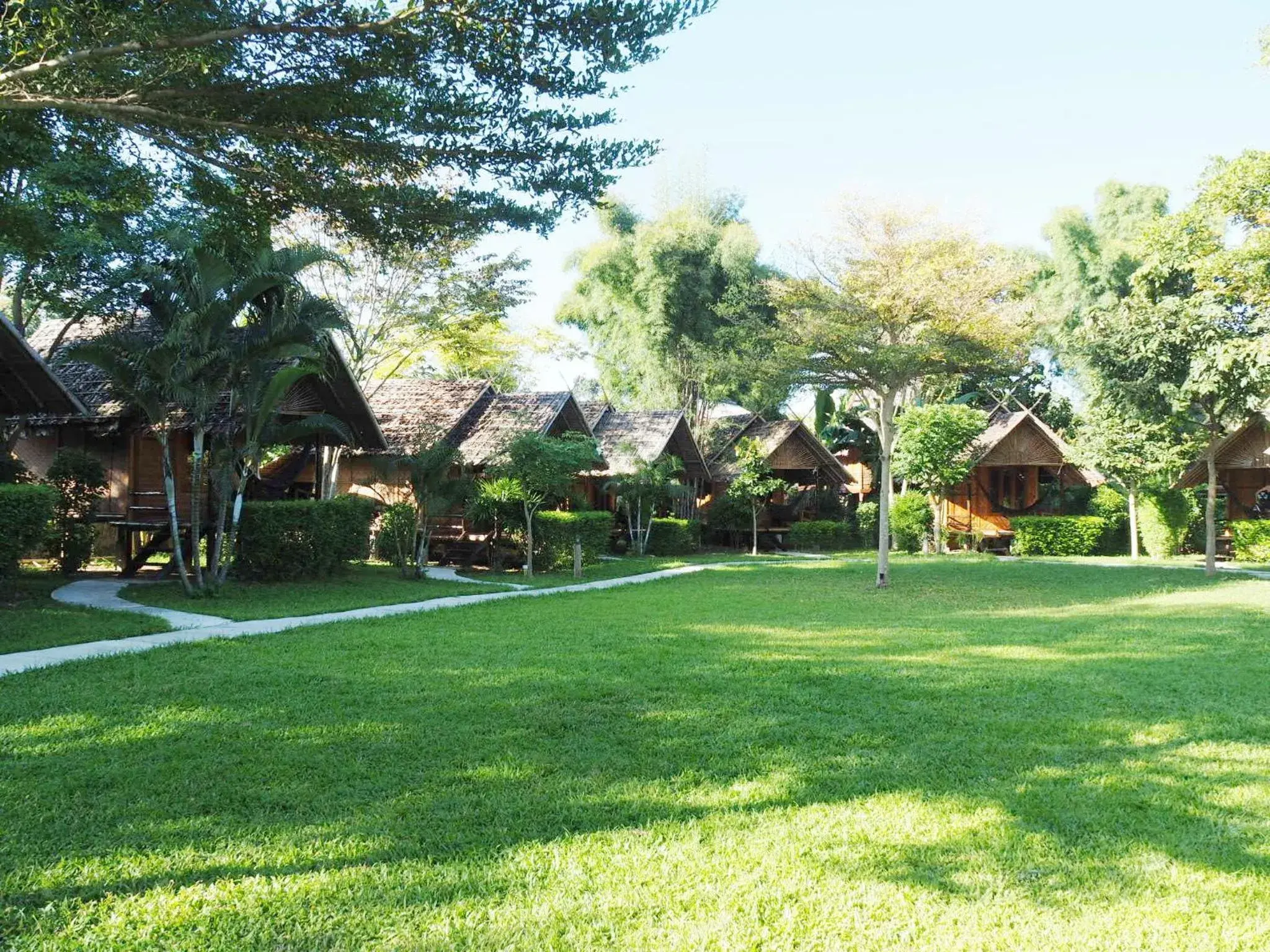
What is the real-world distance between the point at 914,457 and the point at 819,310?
10.3m

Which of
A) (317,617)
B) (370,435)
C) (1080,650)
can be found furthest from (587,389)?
(1080,650)

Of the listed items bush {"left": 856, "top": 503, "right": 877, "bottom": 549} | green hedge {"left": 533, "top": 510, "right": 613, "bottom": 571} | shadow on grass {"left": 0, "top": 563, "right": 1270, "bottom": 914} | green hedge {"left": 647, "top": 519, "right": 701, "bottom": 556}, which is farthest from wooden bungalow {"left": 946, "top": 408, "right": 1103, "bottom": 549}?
shadow on grass {"left": 0, "top": 563, "right": 1270, "bottom": 914}

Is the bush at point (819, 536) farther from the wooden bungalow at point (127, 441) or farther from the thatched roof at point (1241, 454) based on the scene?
the wooden bungalow at point (127, 441)

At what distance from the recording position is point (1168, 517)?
24.2 metres

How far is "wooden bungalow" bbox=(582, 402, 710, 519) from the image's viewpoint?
2495cm

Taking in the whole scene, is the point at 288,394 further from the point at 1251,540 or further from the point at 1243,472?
the point at 1243,472

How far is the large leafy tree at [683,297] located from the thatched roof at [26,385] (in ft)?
64.2

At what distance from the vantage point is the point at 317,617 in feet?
36.9

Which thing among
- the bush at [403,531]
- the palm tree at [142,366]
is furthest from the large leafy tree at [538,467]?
the palm tree at [142,366]

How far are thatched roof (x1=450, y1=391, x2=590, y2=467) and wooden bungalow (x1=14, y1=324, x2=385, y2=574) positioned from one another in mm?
4017

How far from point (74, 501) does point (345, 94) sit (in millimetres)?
12998

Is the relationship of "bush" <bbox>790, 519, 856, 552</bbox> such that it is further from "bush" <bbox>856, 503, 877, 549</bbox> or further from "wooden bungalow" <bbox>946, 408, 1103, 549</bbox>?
"wooden bungalow" <bbox>946, 408, 1103, 549</bbox>

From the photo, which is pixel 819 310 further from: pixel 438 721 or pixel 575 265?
pixel 575 265

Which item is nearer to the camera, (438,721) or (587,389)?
(438,721)
